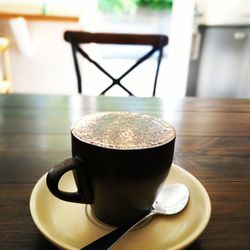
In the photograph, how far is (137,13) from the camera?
4824mm

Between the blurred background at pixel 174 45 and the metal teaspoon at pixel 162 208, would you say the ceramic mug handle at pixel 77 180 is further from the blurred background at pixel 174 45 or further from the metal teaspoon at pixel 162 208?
the blurred background at pixel 174 45

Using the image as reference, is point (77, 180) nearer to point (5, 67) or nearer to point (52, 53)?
point (5, 67)

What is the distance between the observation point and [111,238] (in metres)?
0.25

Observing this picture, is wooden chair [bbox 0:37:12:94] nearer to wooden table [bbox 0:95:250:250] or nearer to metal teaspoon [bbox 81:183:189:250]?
wooden table [bbox 0:95:250:250]

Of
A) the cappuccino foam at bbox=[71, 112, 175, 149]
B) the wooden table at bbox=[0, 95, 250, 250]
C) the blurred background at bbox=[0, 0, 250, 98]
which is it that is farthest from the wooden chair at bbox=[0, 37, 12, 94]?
the cappuccino foam at bbox=[71, 112, 175, 149]

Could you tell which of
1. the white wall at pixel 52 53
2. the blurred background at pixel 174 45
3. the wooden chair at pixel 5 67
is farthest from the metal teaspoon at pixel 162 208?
the white wall at pixel 52 53

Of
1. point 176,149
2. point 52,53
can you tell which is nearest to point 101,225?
point 176,149

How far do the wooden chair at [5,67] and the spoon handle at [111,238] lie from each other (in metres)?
1.59

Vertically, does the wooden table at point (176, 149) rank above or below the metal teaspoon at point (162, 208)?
below

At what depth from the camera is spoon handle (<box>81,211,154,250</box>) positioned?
24 cm

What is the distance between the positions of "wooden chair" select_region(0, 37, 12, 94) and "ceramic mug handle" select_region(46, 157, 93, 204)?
156 cm

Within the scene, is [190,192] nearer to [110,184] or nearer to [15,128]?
[110,184]

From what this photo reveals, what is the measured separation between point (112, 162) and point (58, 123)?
0.35 meters

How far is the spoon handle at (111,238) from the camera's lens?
24 centimetres
